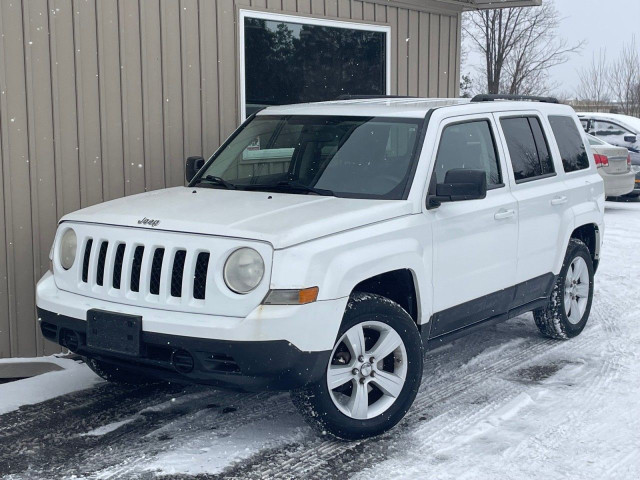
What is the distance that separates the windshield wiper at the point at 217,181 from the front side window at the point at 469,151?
1309mm

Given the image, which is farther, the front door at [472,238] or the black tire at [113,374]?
the black tire at [113,374]

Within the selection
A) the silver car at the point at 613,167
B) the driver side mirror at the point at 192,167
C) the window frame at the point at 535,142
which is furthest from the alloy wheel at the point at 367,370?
the silver car at the point at 613,167

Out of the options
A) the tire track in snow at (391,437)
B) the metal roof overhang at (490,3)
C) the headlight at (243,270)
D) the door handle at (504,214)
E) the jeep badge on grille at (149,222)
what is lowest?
the tire track in snow at (391,437)

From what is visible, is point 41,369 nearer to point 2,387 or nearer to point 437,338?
point 2,387

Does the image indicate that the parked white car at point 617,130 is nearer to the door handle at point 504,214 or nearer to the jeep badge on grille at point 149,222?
the door handle at point 504,214

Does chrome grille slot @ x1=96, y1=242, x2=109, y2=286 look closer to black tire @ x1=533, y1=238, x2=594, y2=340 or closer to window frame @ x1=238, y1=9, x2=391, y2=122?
window frame @ x1=238, y1=9, x2=391, y2=122

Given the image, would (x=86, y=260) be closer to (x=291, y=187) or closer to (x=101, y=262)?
(x=101, y=262)

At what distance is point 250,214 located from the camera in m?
4.81

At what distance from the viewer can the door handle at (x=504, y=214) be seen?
5848mm

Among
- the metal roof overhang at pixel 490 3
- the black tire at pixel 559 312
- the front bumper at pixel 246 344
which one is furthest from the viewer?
the metal roof overhang at pixel 490 3

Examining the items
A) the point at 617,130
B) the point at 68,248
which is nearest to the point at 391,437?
the point at 68,248

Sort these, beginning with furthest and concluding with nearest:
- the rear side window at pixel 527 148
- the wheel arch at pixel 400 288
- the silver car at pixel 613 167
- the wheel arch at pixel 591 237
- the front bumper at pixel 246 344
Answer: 1. the silver car at pixel 613 167
2. the wheel arch at pixel 591 237
3. the rear side window at pixel 527 148
4. the wheel arch at pixel 400 288
5. the front bumper at pixel 246 344

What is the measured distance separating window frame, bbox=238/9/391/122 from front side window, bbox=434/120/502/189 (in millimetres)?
2622

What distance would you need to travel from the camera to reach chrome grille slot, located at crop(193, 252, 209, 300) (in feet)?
14.9
